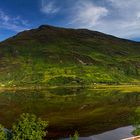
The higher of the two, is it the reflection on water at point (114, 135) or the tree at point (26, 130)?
the tree at point (26, 130)

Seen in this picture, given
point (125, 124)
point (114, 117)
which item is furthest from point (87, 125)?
point (114, 117)

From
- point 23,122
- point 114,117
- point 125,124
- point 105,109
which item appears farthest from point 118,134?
point 105,109

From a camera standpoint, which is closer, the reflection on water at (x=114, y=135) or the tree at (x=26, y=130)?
the tree at (x=26, y=130)

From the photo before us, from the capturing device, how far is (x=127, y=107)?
17175cm

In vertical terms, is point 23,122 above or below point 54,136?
above

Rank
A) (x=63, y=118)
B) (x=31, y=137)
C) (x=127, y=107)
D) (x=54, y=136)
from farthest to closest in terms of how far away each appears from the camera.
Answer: (x=127, y=107), (x=63, y=118), (x=54, y=136), (x=31, y=137)

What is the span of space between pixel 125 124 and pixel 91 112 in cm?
3391

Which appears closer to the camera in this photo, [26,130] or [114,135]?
[26,130]

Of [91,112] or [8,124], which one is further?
[91,112]

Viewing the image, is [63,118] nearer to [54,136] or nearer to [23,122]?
[54,136]

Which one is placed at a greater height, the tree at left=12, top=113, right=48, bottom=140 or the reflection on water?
the tree at left=12, top=113, right=48, bottom=140

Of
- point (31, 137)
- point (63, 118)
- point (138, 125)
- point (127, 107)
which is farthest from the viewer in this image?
point (127, 107)

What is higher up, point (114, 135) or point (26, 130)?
point (26, 130)

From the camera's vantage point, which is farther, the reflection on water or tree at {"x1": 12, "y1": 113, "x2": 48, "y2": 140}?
the reflection on water
